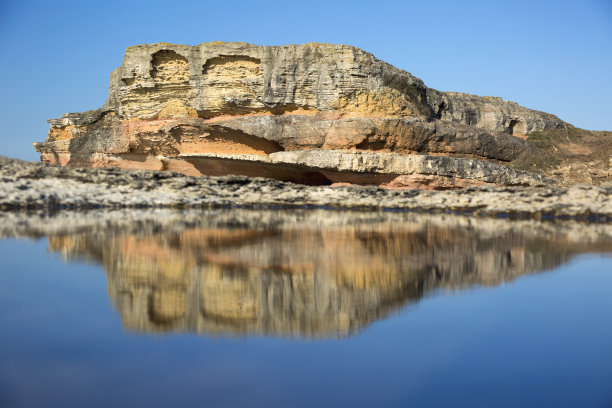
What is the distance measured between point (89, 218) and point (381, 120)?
932 cm

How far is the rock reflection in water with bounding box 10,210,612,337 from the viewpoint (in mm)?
3768

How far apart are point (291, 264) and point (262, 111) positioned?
41.9 ft

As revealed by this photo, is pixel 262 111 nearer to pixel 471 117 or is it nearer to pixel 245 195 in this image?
pixel 245 195

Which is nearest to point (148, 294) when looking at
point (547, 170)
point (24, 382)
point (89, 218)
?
point (24, 382)

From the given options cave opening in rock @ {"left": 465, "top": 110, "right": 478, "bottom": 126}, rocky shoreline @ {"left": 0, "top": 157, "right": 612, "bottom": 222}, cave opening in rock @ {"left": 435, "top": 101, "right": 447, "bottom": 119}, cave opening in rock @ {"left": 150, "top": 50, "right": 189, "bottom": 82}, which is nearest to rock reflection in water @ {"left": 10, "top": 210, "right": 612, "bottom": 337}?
rocky shoreline @ {"left": 0, "top": 157, "right": 612, "bottom": 222}

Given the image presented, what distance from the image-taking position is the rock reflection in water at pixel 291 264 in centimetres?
377

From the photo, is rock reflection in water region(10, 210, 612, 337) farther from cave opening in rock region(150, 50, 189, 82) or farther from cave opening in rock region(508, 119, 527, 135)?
cave opening in rock region(508, 119, 527, 135)

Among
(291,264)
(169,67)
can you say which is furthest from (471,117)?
(291,264)

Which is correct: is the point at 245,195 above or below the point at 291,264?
above

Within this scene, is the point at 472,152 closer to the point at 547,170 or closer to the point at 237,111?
the point at 547,170

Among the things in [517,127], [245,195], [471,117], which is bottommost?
[245,195]

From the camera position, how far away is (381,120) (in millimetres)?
16594

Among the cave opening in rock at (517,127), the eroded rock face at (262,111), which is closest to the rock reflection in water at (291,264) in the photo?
the eroded rock face at (262,111)

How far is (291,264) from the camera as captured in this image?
5770 mm
